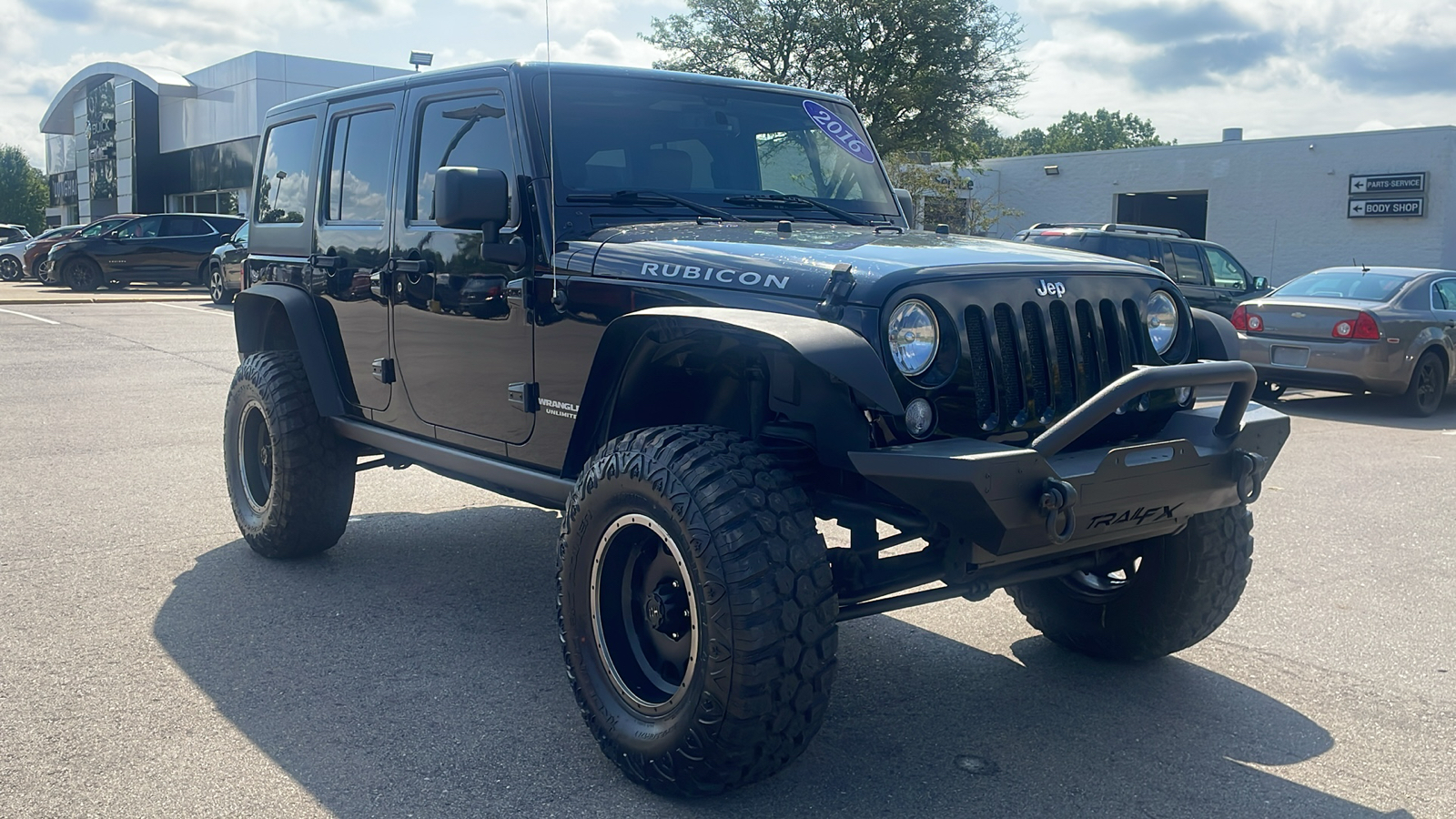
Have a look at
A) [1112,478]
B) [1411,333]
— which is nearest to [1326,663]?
[1112,478]

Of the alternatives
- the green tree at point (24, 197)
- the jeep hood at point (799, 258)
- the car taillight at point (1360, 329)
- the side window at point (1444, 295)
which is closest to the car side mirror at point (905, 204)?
the jeep hood at point (799, 258)

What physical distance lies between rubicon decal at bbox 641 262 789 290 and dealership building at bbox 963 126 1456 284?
99.3ft

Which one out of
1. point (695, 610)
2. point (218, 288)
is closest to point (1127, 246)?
point (695, 610)

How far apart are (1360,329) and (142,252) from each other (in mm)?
22652

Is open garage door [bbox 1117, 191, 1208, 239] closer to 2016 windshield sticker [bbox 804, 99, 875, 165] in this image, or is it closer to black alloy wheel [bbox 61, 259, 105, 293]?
black alloy wheel [bbox 61, 259, 105, 293]

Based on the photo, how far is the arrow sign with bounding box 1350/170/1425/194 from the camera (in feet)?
95.0

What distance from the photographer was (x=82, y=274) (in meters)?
24.9

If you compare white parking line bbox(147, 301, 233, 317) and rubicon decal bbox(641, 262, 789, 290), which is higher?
rubicon decal bbox(641, 262, 789, 290)

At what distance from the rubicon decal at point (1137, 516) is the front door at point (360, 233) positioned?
2949 mm

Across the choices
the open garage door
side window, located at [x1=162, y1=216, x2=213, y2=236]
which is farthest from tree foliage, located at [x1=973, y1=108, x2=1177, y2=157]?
side window, located at [x1=162, y1=216, x2=213, y2=236]

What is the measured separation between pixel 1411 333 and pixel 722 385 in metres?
9.92

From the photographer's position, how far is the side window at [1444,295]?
1184 centimetres

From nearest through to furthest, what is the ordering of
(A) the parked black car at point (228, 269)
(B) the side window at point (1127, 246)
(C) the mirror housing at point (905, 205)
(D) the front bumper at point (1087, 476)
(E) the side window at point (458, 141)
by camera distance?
(D) the front bumper at point (1087, 476)
(E) the side window at point (458, 141)
(C) the mirror housing at point (905, 205)
(B) the side window at point (1127, 246)
(A) the parked black car at point (228, 269)

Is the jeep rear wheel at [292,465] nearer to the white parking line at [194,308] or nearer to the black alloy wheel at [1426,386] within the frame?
the black alloy wheel at [1426,386]
